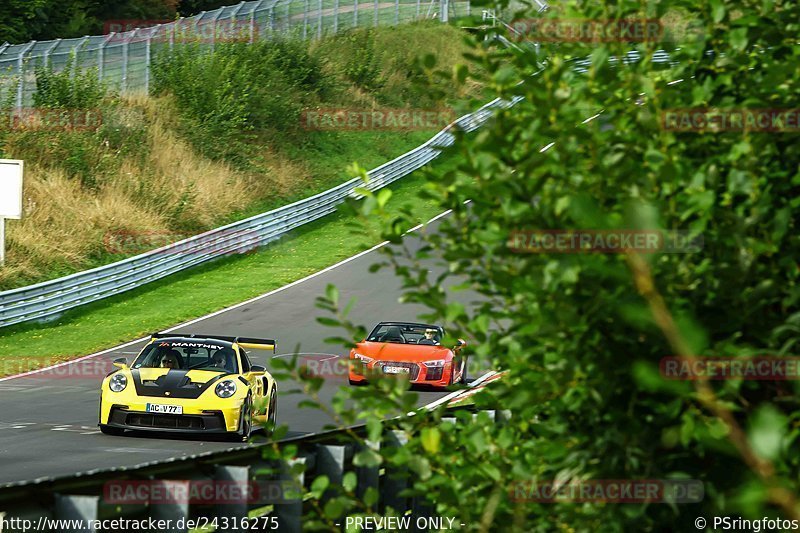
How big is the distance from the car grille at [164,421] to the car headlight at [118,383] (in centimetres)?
38

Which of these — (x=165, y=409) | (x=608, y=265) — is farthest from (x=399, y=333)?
(x=608, y=265)

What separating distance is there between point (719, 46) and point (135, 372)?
12720mm

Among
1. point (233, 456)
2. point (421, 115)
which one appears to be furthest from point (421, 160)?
point (233, 456)

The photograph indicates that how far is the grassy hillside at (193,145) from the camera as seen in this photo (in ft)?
117

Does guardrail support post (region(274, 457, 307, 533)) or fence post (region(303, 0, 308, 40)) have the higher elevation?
guardrail support post (region(274, 457, 307, 533))

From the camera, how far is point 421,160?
165ft

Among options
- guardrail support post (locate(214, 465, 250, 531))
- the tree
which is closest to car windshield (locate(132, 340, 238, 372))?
guardrail support post (locate(214, 465, 250, 531))

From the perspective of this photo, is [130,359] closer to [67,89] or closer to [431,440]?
[67,89]

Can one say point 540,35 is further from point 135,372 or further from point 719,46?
point 135,372

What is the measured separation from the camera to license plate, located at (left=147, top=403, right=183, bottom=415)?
1509 cm

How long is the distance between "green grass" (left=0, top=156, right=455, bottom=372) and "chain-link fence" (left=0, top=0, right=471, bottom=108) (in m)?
9.57

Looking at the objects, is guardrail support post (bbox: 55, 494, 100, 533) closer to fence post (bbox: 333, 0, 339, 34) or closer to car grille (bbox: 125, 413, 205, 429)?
car grille (bbox: 125, 413, 205, 429)

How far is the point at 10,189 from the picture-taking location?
98.4ft

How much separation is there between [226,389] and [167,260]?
20464 millimetres
